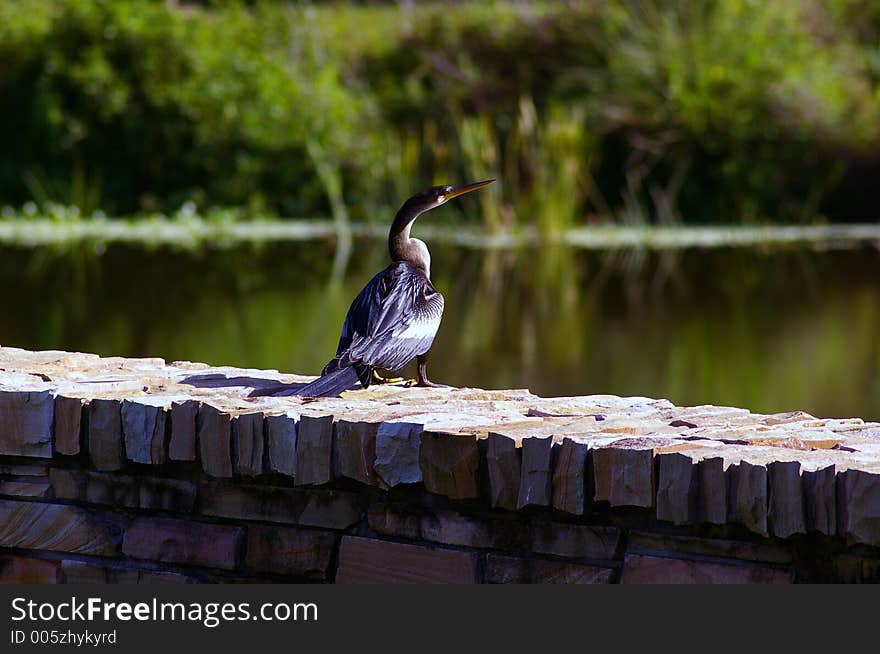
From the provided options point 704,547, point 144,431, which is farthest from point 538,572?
point 144,431

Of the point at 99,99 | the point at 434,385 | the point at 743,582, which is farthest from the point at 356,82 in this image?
the point at 743,582

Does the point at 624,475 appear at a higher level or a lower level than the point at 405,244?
lower

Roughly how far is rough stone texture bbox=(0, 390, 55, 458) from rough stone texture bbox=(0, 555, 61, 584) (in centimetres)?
25

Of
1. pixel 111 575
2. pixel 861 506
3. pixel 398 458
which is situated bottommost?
pixel 111 575

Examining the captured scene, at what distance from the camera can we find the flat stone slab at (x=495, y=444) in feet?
8.13

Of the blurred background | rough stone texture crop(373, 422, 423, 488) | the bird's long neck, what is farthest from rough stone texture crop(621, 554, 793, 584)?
the blurred background

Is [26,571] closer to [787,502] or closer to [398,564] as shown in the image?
[398,564]

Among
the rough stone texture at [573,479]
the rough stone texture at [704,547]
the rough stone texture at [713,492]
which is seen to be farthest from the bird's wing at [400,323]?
the rough stone texture at [713,492]

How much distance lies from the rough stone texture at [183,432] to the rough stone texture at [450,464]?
514 millimetres

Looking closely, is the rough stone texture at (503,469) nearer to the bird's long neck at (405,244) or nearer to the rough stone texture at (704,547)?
the rough stone texture at (704,547)

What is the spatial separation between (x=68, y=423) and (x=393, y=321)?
79 cm

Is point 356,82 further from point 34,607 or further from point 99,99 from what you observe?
point 34,607

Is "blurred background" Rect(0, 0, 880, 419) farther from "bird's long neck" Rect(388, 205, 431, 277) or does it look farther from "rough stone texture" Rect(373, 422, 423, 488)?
"rough stone texture" Rect(373, 422, 423, 488)

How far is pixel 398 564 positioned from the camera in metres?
2.80
